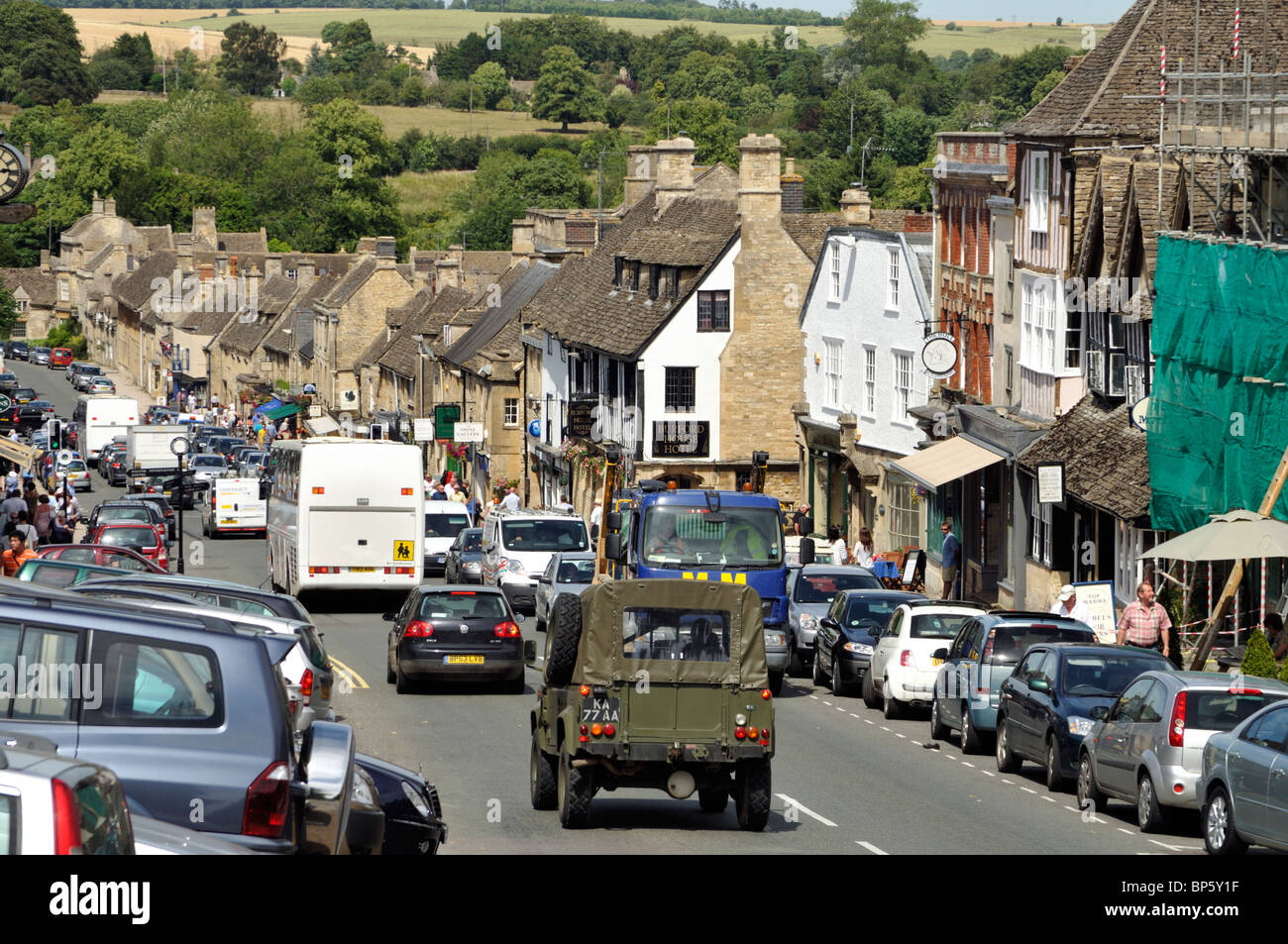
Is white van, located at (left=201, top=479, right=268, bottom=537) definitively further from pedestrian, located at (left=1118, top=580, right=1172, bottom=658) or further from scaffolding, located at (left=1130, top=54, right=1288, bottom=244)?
pedestrian, located at (left=1118, top=580, right=1172, bottom=658)

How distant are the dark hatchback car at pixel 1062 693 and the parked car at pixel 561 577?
15.2 meters

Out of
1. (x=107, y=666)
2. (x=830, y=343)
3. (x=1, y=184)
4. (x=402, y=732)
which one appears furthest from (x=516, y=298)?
(x=107, y=666)

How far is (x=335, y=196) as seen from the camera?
6654 inches

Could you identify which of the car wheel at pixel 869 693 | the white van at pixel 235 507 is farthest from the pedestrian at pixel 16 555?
the white van at pixel 235 507

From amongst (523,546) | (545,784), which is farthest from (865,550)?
(545,784)

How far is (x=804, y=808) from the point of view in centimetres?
1950

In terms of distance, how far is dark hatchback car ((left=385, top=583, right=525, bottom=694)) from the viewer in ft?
93.8

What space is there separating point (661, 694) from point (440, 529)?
122ft

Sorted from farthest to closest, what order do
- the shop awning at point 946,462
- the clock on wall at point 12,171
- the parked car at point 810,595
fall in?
the shop awning at point 946,462, the clock on wall at point 12,171, the parked car at point 810,595

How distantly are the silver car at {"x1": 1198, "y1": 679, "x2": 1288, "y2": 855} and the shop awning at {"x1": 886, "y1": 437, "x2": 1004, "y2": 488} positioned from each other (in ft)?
77.4

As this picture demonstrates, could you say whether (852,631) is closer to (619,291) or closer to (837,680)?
(837,680)

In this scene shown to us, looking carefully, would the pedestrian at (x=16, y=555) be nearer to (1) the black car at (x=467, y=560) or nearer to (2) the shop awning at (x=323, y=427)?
(1) the black car at (x=467, y=560)

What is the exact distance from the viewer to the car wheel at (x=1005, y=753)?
23.0m
